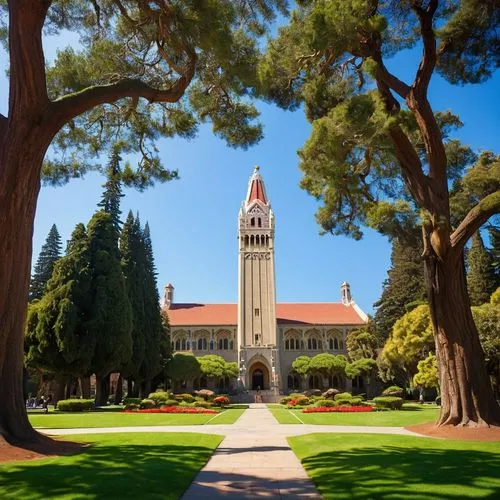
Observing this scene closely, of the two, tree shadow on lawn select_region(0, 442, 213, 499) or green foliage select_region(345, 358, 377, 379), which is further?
green foliage select_region(345, 358, 377, 379)

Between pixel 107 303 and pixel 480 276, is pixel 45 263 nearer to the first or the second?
pixel 107 303

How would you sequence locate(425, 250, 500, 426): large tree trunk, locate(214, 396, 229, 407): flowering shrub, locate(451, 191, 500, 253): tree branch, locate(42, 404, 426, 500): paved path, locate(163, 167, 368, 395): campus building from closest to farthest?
locate(42, 404, 426, 500): paved path
locate(451, 191, 500, 253): tree branch
locate(425, 250, 500, 426): large tree trunk
locate(214, 396, 229, 407): flowering shrub
locate(163, 167, 368, 395): campus building

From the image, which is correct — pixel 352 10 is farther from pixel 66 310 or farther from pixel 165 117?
pixel 66 310

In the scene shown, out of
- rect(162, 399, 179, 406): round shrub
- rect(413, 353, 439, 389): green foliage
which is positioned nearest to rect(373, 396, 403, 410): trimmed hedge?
rect(413, 353, 439, 389): green foliage

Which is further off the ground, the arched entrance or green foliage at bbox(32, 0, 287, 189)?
green foliage at bbox(32, 0, 287, 189)

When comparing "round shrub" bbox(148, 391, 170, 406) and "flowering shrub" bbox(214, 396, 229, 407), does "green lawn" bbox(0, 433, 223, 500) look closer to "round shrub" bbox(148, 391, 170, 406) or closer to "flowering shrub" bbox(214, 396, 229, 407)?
"round shrub" bbox(148, 391, 170, 406)

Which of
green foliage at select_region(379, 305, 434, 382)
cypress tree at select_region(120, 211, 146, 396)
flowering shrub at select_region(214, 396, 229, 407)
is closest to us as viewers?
flowering shrub at select_region(214, 396, 229, 407)

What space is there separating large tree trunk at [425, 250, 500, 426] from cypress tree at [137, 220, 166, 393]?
1234 inches

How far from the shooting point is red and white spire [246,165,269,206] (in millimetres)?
67562

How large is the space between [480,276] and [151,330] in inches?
1184

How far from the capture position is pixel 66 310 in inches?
1126

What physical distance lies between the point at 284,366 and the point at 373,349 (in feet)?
42.9

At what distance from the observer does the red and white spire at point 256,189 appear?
67562 mm

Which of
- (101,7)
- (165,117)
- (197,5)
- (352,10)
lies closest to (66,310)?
(165,117)
